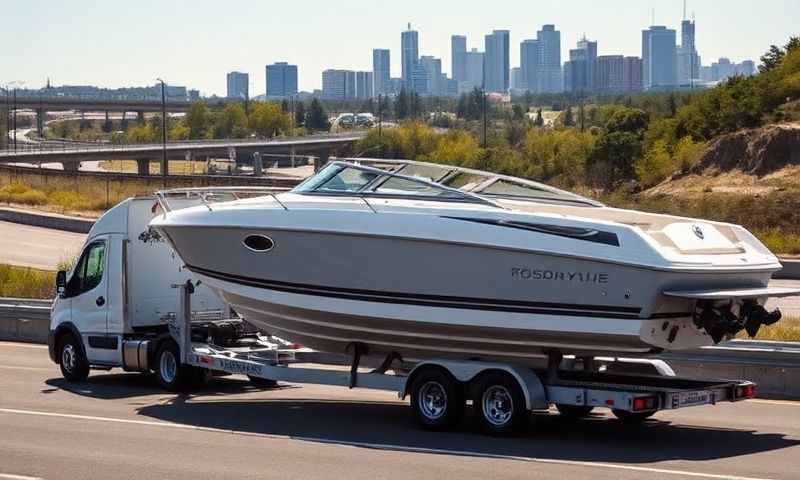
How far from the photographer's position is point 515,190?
15.4 metres

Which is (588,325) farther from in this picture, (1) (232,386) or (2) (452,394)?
(1) (232,386)

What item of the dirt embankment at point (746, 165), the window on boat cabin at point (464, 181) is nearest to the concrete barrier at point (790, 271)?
the dirt embankment at point (746, 165)

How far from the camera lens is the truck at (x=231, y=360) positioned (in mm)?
13750

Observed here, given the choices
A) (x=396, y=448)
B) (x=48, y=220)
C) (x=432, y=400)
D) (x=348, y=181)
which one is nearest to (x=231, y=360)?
(x=348, y=181)

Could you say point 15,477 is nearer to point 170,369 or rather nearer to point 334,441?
point 334,441

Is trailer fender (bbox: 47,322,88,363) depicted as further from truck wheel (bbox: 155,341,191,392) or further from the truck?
truck wheel (bbox: 155,341,191,392)

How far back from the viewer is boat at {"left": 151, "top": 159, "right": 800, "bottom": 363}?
44.1 feet

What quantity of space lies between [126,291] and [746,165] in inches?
1829

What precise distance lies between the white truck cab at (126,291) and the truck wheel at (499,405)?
5.91 m

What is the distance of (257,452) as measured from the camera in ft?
43.8

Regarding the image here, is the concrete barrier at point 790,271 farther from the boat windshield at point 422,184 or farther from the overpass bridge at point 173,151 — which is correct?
the overpass bridge at point 173,151

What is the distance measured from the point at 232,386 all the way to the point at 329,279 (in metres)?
4.19

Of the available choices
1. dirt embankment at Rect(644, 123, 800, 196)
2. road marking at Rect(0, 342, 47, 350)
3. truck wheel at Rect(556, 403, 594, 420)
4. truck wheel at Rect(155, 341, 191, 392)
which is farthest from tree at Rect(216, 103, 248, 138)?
truck wheel at Rect(556, 403, 594, 420)

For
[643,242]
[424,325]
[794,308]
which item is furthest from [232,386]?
[794,308]
